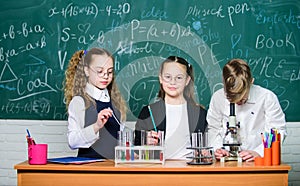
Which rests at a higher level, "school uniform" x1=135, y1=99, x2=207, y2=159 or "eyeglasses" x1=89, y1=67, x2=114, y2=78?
"eyeglasses" x1=89, y1=67, x2=114, y2=78

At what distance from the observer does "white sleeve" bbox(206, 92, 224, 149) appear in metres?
2.90

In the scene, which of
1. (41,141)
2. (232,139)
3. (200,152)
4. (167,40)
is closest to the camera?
(200,152)

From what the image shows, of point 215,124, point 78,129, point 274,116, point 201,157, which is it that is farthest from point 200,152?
point 78,129

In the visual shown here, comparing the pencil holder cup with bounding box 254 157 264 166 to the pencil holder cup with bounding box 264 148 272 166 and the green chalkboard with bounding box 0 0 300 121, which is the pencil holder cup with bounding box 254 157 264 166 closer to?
the pencil holder cup with bounding box 264 148 272 166

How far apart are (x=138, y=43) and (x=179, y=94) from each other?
→ 113 cm

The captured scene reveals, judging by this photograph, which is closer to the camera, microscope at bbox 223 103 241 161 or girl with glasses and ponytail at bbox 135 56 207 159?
microscope at bbox 223 103 241 161

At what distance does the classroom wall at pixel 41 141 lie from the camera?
13.1ft

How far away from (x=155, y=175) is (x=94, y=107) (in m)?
0.65

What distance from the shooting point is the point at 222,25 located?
3936 mm

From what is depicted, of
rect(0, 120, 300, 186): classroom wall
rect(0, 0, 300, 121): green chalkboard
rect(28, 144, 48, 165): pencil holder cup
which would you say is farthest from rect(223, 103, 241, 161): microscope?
rect(0, 120, 300, 186): classroom wall

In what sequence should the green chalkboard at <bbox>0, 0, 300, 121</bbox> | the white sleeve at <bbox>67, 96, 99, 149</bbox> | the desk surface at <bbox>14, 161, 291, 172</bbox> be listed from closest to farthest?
1. the desk surface at <bbox>14, 161, 291, 172</bbox>
2. the white sleeve at <bbox>67, 96, 99, 149</bbox>
3. the green chalkboard at <bbox>0, 0, 300, 121</bbox>

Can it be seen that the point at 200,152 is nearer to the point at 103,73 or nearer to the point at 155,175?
the point at 155,175

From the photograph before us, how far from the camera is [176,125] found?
2906 mm

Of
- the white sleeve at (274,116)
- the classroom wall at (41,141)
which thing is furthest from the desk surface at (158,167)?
the classroom wall at (41,141)
